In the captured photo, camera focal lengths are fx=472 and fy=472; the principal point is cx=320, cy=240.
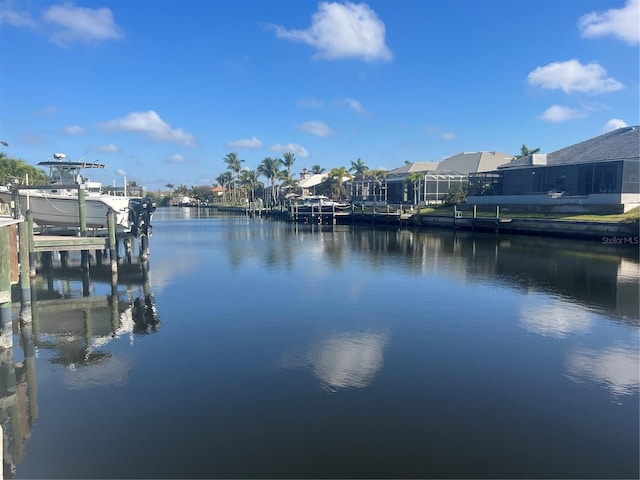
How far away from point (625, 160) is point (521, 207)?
32.4 ft

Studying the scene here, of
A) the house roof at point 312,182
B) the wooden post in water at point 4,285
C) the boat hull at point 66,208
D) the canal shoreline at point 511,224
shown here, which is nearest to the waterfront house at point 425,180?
the canal shoreline at point 511,224

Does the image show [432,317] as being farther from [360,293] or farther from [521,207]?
[521,207]

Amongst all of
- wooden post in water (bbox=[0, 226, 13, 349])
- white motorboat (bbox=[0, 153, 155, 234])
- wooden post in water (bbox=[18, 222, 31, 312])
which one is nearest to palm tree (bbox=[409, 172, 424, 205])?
white motorboat (bbox=[0, 153, 155, 234])

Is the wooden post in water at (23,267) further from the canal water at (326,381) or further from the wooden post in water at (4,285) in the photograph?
the wooden post in water at (4,285)

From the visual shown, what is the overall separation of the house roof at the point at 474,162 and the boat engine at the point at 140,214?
52419 millimetres

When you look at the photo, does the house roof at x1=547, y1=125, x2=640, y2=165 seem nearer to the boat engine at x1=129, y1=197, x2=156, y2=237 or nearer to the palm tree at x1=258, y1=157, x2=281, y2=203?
the boat engine at x1=129, y1=197, x2=156, y2=237

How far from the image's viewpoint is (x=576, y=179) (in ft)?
146

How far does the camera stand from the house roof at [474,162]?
72062 millimetres

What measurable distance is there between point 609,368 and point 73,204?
26.8 metres

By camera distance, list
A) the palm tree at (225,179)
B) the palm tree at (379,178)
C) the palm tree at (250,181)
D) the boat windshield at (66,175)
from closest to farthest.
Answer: the boat windshield at (66,175), the palm tree at (379,178), the palm tree at (250,181), the palm tree at (225,179)

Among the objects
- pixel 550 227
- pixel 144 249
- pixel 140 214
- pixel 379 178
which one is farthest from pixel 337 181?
pixel 144 249

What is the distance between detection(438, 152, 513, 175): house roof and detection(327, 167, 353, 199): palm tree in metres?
Result: 22.4

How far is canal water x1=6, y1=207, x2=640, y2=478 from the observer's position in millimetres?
7078

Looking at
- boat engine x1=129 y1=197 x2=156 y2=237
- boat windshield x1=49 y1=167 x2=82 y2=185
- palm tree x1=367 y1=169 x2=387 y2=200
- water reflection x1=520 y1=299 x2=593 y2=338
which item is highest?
palm tree x1=367 y1=169 x2=387 y2=200
